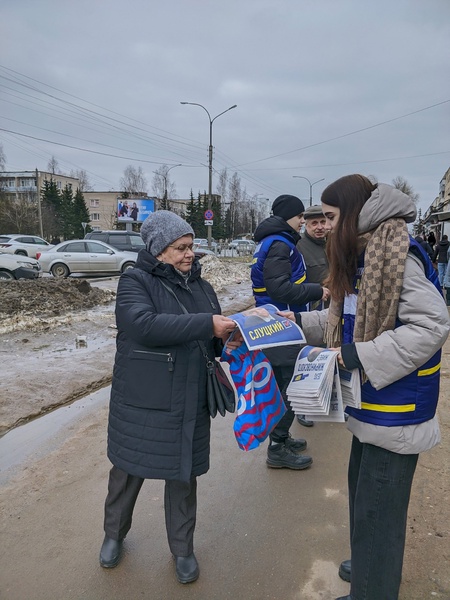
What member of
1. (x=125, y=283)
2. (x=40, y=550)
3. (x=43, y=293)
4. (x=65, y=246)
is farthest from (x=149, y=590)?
(x=65, y=246)

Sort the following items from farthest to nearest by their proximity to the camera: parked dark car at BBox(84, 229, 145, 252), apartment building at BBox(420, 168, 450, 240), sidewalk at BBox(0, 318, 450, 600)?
parked dark car at BBox(84, 229, 145, 252) < apartment building at BBox(420, 168, 450, 240) < sidewalk at BBox(0, 318, 450, 600)

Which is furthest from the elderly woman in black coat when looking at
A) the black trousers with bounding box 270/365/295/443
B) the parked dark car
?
the parked dark car

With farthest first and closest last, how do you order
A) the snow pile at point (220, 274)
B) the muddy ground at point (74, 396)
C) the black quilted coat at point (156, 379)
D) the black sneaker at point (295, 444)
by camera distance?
1. the snow pile at point (220, 274)
2. the black sneaker at point (295, 444)
3. the muddy ground at point (74, 396)
4. the black quilted coat at point (156, 379)

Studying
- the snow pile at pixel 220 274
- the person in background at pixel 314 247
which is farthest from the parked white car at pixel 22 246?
the person in background at pixel 314 247

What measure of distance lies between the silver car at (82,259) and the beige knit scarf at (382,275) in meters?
16.3

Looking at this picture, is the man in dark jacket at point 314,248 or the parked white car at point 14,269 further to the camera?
the parked white car at point 14,269

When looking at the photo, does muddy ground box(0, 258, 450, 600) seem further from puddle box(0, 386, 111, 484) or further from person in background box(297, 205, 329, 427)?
person in background box(297, 205, 329, 427)

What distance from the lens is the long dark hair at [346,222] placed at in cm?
183

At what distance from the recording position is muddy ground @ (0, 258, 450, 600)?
2543 millimetres

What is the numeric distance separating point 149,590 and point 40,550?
72 centimetres

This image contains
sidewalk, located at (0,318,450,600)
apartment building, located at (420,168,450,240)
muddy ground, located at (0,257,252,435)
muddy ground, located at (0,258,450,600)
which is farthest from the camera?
apartment building, located at (420,168,450,240)

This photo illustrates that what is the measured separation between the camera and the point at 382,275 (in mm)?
1709

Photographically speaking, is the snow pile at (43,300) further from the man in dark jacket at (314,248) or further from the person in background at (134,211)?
the person in background at (134,211)

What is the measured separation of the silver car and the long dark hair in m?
16.1
